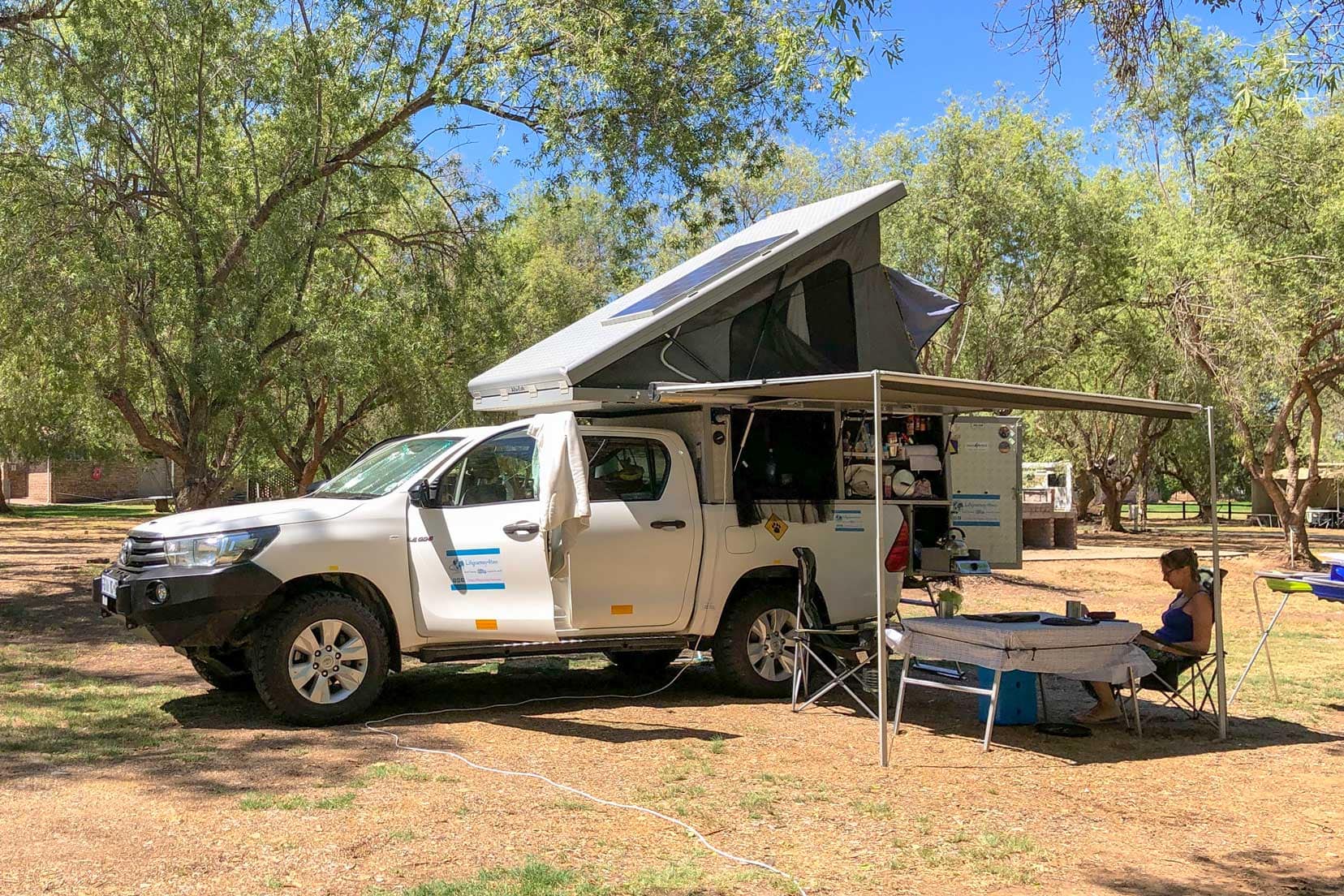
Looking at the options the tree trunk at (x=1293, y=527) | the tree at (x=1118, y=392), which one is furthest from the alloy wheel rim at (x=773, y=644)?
the tree trunk at (x=1293, y=527)

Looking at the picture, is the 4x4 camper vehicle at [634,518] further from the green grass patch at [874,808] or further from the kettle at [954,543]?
the green grass patch at [874,808]

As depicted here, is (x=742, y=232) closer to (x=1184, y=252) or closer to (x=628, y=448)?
(x=628, y=448)

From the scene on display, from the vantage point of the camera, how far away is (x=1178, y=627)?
809 centimetres

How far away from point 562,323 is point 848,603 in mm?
17199

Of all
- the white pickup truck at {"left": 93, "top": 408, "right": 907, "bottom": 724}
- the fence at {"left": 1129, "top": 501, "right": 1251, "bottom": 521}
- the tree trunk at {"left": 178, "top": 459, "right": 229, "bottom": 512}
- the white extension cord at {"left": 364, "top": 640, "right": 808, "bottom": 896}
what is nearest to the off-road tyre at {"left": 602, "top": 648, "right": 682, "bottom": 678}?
the white extension cord at {"left": 364, "top": 640, "right": 808, "bottom": 896}

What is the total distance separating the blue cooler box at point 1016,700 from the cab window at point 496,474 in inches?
132

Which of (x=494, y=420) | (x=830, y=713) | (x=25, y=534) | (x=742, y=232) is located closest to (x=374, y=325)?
(x=742, y=232)

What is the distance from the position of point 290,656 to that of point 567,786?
85.4 inches

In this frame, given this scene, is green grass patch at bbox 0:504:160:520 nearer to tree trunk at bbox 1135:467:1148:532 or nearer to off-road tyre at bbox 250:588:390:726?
tree trunk at bbox 1135:467:1148:532

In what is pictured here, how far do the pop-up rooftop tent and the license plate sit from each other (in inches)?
115

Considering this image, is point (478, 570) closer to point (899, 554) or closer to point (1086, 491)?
point (899, 554)

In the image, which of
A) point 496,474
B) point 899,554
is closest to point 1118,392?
point 899,554

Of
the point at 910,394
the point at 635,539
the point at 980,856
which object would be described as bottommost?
the point at 980,856

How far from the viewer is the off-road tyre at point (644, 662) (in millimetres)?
9820
